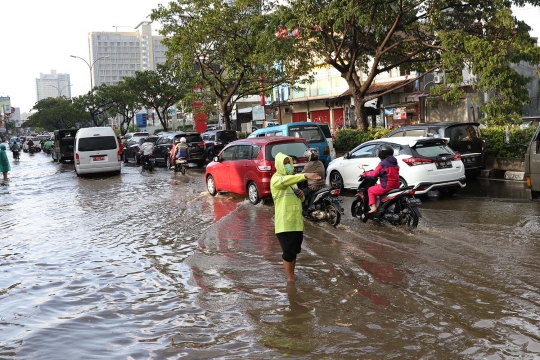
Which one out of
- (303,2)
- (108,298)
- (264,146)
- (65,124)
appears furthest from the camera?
(65,124)

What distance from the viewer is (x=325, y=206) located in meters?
10.6

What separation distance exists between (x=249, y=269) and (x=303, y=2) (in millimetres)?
14714

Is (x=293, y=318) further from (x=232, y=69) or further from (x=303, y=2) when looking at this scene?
(x=232, y=69)

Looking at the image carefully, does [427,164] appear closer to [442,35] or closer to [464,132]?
[464,132]

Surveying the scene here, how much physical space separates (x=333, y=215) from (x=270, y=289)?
12.6ft

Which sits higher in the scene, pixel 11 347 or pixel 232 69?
pixel 232 69

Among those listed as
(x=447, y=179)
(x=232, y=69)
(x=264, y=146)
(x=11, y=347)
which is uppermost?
(x=232, y=69)

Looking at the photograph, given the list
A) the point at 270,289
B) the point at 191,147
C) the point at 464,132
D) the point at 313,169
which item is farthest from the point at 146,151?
the point at 270,289

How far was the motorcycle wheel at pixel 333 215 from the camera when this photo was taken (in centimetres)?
1041

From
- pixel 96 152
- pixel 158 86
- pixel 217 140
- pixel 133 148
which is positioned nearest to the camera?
pixel 96 152

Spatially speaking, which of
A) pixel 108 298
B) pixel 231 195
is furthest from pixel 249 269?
pixel 231 195

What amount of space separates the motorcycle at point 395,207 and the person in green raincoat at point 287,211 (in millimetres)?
3429

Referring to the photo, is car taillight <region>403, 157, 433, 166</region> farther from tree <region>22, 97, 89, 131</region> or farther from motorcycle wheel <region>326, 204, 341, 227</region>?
tree <region>22, 97, 89, 131</region>

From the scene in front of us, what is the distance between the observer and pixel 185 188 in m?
18.5
